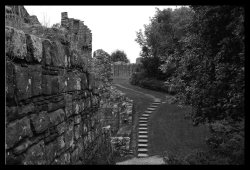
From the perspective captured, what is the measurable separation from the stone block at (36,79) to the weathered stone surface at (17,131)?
40 cm

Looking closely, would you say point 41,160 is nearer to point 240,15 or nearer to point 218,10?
point 240,15

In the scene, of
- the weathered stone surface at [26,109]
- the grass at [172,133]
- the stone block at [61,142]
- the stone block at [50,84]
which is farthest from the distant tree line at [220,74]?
the grass at [172,133]

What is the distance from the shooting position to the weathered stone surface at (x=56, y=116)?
15.0ft

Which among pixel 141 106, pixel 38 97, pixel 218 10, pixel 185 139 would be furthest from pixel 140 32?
pixel 38 97

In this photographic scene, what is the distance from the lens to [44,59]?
436 cm

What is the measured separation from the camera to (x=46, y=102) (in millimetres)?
4398

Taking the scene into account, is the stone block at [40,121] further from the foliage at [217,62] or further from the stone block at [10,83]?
the foliage at [217,62]

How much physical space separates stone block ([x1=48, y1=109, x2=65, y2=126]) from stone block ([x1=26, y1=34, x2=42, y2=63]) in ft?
2.84

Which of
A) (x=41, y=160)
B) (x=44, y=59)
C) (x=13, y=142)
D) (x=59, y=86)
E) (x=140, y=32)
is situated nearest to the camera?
(x=13, y=142)

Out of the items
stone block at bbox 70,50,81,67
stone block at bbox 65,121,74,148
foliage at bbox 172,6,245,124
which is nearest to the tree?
foliage at bbox 172,6,245,124

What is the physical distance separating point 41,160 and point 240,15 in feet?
11.7

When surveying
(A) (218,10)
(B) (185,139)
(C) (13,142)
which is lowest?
(B) (185,139)

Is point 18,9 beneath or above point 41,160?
above

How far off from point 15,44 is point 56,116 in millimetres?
1544
